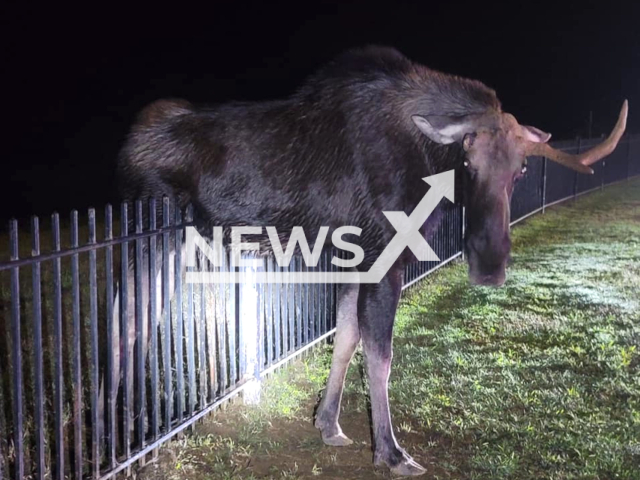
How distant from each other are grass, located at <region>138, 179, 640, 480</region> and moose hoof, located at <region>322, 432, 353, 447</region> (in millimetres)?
59

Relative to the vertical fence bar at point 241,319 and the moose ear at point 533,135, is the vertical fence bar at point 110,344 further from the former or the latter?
the moose ear at point 533,135

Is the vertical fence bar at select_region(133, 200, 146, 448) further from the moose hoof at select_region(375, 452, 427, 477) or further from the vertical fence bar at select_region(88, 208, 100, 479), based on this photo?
the moose hoof at select_region(375, 452, 427, 477)

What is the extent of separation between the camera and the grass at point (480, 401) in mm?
4727

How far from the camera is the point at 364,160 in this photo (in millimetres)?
4680

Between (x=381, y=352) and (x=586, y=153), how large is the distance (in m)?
1.84

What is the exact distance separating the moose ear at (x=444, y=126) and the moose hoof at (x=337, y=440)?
2.14 meters

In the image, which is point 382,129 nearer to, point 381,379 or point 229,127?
point 229,127

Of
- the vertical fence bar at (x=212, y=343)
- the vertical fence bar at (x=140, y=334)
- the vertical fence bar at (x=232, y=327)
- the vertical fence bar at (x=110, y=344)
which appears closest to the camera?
the vertical fence bar at (x=110, y=344)

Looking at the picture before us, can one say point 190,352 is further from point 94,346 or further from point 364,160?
point 364,160

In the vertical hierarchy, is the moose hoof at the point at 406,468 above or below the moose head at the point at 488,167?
below

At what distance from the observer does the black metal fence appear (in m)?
3.82

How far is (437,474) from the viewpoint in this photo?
15.2 ft

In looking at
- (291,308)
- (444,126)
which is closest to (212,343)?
(291,308)

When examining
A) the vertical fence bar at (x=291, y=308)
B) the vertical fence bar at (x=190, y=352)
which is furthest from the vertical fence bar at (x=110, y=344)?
the vertical fence bar at (x=291, y=308)
